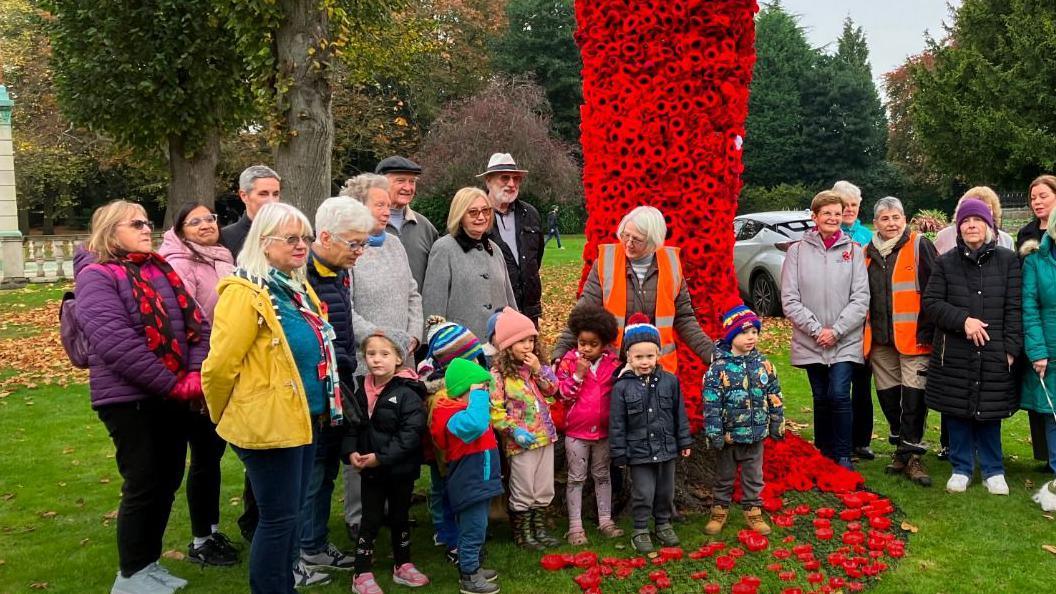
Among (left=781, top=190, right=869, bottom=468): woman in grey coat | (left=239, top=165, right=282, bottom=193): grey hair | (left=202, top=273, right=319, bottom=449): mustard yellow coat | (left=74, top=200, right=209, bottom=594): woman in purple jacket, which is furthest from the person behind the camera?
(left=781, top=190, right=869, bottom=468): woman in grey coat

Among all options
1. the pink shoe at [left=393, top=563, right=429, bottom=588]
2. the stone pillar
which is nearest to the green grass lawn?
the pink shoe at [left=393, top=563, right=429, bottom=588]

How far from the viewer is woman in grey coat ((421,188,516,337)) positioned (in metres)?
4.66

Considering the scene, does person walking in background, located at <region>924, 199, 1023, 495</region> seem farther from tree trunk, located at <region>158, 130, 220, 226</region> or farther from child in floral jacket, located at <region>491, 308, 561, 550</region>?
tree trunk, located at <region>158, 130, 220, 226</region>

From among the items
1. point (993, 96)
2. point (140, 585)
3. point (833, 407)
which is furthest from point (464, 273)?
point (993, 96)

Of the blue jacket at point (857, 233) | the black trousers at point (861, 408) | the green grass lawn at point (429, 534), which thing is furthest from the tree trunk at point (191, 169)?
the black trousers at point (861, 408)

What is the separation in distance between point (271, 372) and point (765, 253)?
10412 millimetres

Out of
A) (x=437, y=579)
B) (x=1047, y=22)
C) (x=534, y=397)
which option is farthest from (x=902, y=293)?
(x=1047, y=22)

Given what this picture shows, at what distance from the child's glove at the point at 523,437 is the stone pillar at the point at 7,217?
62.7ft

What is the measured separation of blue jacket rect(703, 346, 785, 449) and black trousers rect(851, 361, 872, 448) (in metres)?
1.69

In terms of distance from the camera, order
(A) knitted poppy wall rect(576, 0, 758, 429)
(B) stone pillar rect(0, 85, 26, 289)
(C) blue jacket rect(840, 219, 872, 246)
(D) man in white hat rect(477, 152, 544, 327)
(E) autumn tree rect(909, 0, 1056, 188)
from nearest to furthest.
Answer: (A) knitted poppy wall rect(576, 0, 758, 429), (D) man in white hat rect(477, 152, 544, 327), (C) blue jacket rect(840, 219, 872, 246), (B) stone pillar rect(0, 85, 26, 289), (E) autumn tree rect(909, 0, 1056, 188)

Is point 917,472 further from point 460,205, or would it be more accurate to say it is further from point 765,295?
point 765,295

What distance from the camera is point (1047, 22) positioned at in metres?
26.4

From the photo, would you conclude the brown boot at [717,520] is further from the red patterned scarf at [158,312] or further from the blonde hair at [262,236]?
the red patterned scarf at [158,312]

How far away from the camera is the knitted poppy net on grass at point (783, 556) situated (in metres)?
3.92
